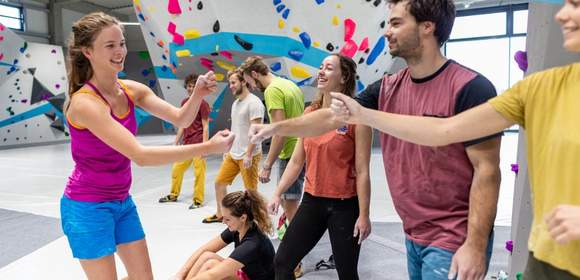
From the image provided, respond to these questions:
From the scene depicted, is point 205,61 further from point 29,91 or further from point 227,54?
point 29,91

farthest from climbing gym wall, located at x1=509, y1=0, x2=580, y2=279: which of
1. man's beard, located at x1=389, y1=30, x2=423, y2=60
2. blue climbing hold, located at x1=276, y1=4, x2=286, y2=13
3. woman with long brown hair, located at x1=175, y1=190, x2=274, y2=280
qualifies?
blue climbing hold, located at x1=276, y1=4, x2=286, y2=13

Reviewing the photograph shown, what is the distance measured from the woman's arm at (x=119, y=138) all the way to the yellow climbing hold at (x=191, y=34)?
21.6 ft

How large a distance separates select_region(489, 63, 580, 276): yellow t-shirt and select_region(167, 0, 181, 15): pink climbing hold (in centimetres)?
758

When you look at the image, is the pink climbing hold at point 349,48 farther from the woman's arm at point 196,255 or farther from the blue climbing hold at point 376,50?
the woman's arm at point 196,255

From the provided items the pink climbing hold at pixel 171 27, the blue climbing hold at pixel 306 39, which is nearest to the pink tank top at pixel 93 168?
the blue climbing hold at pixel 306 39

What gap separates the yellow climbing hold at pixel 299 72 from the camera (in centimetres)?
834

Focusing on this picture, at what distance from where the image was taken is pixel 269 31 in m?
7.87

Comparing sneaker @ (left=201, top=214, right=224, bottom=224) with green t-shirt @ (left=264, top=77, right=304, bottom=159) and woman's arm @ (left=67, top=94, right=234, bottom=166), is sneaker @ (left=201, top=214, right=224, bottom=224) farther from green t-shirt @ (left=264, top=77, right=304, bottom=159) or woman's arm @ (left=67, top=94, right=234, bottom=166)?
woman's arm @ (left=67, top=94, right=234, bottom=166)

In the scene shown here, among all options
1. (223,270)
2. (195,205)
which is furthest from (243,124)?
(223,270)

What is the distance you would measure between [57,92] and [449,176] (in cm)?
1618

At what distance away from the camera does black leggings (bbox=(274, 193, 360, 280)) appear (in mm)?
2279

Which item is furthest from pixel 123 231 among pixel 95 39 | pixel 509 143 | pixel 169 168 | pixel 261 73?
pixel 509 143

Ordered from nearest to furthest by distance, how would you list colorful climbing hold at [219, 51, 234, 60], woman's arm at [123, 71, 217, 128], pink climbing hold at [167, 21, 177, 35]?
1. woman's arm at [123, 71, 217, 128]
2. pink climbing hold at [167, 21, 177, 35]
3. colorful climbing hold at [219, 51, 234, 60]

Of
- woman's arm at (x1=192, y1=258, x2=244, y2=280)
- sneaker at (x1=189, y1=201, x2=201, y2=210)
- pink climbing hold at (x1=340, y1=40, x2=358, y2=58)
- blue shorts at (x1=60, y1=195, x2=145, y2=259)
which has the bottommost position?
sneaker at (x1=189, y1=201, x2=201, y2=210)
